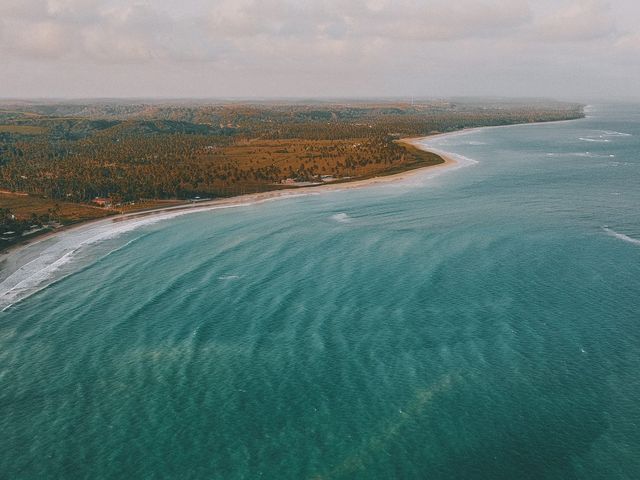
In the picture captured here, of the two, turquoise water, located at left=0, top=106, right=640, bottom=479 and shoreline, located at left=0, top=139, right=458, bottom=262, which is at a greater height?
turquoise water, located at left=0, top=106, right=640, bottom=479

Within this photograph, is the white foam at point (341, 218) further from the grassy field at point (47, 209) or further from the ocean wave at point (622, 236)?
the grassy field at point (47, 209)

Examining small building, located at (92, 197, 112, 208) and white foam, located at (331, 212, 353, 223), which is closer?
white foam, located at (331, 212, 353, 223)

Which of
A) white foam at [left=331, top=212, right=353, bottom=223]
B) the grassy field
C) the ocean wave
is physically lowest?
the grassy field

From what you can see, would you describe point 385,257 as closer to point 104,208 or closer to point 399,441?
point 399,441

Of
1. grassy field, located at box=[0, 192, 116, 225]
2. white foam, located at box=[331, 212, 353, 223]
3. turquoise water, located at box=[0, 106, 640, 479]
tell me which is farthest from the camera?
grassy field, located at box=[0, 192, 116, 225]

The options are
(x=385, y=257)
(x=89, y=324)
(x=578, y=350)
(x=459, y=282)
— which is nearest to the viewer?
(x=578, y=350)

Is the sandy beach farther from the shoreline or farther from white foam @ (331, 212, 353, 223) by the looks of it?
white foam @ (331, 212, 353, 223)

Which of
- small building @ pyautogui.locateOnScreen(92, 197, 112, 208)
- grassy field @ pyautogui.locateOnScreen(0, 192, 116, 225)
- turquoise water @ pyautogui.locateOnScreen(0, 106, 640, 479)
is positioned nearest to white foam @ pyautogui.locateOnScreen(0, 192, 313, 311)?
turquoise water @ pyautogui.locateOnScreen(0, 106, 640, 479)

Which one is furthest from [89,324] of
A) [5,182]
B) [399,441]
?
[5,182]
